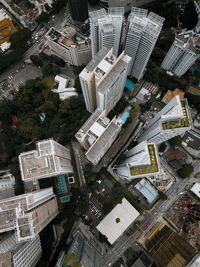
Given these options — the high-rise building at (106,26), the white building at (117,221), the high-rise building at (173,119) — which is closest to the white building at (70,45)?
the high-rise building at (106,26)

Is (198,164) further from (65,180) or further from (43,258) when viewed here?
(43,258)

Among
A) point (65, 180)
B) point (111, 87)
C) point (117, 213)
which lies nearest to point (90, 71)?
point (111, 87)

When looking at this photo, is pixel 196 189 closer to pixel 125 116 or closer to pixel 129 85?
pixel 125 116

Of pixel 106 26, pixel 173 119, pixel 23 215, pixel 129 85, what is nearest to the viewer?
pixel 23 215

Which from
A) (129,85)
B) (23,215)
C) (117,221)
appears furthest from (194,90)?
(23,215)

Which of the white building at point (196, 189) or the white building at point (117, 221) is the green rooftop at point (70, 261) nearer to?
the white building at point (117, 221)

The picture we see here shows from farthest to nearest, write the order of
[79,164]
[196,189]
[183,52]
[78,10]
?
[78,10] < [79,164] < [196,189] < [183,52]

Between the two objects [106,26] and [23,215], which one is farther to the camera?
[106,26]
